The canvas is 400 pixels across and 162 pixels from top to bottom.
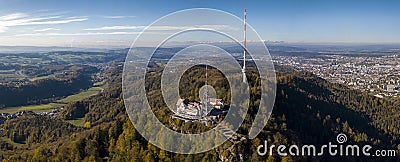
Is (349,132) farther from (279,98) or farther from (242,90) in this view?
(242,90)

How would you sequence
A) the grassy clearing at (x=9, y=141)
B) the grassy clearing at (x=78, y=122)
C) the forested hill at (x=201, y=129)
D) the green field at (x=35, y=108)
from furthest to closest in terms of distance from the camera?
the green field at (x=35, y=108) < the grassy clearing at (x=78, y=122) < the grassy clearing at (x=9, y=141) < the forested hill at (x=201, y=129)

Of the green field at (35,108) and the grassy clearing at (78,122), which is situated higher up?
the grassy clearing at (78,122)

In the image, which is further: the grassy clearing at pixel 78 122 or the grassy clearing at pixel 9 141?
the grassy clearing at pixel 78 122

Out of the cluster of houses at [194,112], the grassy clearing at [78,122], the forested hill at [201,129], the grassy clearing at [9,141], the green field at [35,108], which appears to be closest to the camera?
the cluster of houses at [194,112]

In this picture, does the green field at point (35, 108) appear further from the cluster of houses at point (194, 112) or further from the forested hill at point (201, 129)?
the cluster of houses at point (194, 112)

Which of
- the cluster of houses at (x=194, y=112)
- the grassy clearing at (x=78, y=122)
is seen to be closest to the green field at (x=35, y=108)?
the grassy clearing at (x=78, y=122)

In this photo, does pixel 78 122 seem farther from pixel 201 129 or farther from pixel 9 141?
pixel 201 129

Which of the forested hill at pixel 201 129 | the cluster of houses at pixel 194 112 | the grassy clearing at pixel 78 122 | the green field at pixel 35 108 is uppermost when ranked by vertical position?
the cluster of houses at pixel 194 112

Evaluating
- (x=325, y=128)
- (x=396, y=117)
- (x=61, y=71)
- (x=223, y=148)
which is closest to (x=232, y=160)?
(x=223, y=148)

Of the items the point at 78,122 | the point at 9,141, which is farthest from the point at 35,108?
the point at 9,141
